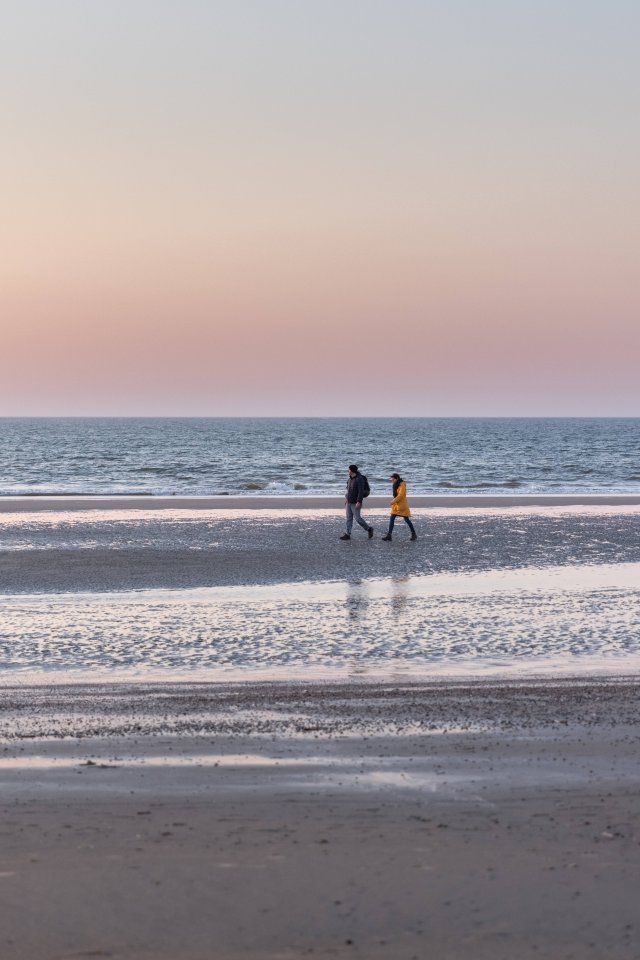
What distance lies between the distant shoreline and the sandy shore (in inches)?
1070

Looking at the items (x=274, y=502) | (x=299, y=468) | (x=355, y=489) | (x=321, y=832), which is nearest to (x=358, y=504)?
(x=355, y=489)

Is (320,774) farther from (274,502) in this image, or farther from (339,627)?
(274,502)

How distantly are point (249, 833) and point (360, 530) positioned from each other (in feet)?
73.2

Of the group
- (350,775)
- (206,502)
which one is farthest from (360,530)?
(350,775)

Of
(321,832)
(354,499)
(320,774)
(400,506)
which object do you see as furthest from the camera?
(354,499)

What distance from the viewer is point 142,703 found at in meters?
9.23

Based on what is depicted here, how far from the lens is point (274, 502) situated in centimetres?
3969

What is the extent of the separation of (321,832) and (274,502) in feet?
111

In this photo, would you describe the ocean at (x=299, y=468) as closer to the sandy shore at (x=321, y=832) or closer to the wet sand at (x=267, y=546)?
→ the wet sand at (x=267, y=546)

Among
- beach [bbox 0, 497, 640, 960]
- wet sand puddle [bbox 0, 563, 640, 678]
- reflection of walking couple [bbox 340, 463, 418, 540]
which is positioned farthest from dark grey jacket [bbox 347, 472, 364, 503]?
beach [bbox 0, 497, 640, 960]

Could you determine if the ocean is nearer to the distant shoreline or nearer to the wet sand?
the distant shoreline

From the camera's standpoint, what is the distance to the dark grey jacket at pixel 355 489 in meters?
25.5

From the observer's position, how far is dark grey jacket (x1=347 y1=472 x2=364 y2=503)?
25.5m

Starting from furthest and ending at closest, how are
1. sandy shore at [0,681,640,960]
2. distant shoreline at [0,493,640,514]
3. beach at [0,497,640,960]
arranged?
1. distant shoreline at [0,493,640,514]
2. beach at [0,497,640,960]
3. sandy shore at [0,681,640,960]
